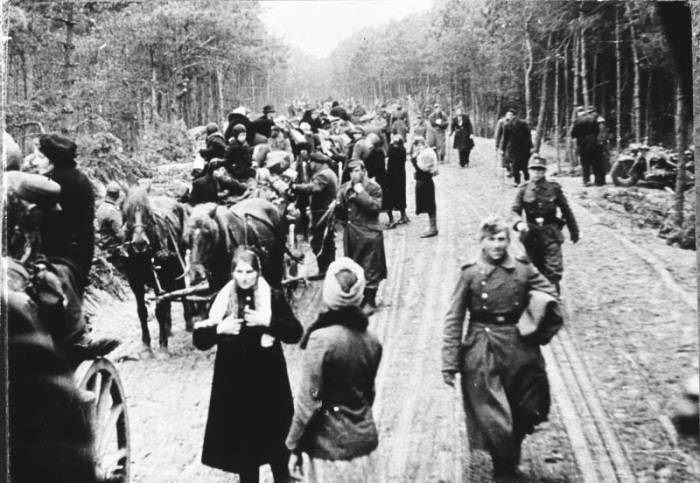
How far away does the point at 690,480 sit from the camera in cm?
527

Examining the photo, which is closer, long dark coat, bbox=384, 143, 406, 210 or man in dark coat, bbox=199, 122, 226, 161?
man in dark coat, bbox=199, 122, 226, 161

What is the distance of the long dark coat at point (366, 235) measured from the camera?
982 cm

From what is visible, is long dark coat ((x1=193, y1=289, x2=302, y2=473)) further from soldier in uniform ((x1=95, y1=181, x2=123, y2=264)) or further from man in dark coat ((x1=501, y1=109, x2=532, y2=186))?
man in dark coat ((x1=501, y1=109, x2=532, y2=186))

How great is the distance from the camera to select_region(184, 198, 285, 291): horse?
8.02m

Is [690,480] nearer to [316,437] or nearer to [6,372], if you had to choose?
[316,437]

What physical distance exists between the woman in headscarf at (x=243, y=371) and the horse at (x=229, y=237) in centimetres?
304

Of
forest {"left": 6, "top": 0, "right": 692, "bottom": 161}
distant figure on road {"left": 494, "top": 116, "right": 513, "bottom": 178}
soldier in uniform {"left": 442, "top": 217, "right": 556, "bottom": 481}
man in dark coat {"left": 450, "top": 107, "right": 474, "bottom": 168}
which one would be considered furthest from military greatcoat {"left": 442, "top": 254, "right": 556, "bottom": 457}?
man in dark coat {"left": 450, "top": 107, "right": 474, "bottom": 168}

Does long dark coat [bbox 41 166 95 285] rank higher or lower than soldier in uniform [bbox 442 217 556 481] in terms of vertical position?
higher

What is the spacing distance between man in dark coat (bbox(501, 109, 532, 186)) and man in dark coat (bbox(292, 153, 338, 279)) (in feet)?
18.3

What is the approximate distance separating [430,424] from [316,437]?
2.32m

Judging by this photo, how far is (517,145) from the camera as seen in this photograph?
54.2 feet

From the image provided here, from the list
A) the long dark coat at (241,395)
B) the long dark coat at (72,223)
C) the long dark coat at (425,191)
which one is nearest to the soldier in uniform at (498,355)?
the long dark coat at (241,395)

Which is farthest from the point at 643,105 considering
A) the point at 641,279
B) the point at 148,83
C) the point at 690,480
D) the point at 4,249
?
the point at 4,249

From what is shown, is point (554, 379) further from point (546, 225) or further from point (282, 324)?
point (282, 324)
